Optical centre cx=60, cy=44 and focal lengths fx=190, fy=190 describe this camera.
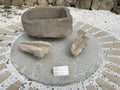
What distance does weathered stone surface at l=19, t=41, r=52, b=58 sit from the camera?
6.61ft

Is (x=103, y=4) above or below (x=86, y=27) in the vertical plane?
above

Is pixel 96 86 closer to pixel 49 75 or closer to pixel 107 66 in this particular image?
pixel 107 66

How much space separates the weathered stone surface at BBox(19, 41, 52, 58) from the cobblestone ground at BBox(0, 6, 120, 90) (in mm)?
245

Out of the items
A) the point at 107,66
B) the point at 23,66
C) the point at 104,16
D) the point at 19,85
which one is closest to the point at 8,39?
the point at 23,66

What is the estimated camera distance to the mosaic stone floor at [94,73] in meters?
1.84

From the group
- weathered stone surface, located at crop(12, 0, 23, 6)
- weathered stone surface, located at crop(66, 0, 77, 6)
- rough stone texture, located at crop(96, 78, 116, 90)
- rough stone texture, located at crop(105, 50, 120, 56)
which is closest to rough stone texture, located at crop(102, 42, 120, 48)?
rough stone texture, located at crop(105, 50, 120, 56)

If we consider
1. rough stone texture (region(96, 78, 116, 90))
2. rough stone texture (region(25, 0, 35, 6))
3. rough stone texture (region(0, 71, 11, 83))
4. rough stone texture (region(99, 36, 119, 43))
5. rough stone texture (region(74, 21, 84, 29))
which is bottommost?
rough stone texture (region(96, 78, 116, 90))

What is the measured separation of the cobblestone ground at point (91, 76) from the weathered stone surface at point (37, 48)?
25cm

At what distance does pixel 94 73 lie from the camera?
1987 millimetres

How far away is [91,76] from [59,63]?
0.36 m

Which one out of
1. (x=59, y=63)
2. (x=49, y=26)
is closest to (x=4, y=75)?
(x=59, y=63)

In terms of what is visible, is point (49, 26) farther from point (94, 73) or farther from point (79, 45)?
point (94, 73)

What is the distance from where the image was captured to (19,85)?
6.10ft

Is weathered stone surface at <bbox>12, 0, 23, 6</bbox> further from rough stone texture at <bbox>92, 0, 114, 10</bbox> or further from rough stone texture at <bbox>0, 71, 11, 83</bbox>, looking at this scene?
rough stone texture at <bbox>0, 71, 11, 83</bbox>
